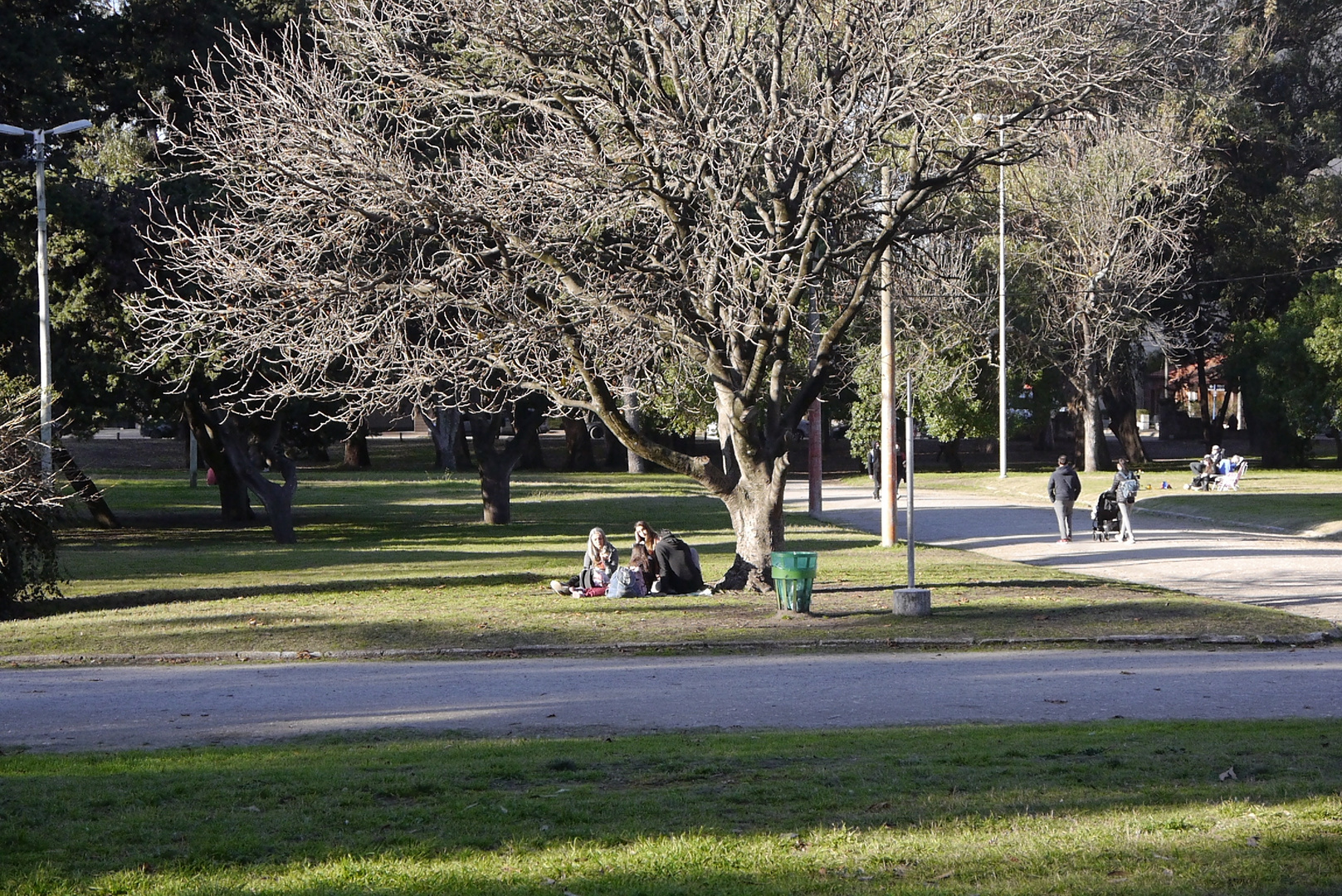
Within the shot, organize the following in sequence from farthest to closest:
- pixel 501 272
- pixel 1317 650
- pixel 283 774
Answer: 1. pixel 501 272
2. pixel 1317 650
3. pixel 283 774

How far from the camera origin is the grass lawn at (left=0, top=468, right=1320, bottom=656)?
14250 mm

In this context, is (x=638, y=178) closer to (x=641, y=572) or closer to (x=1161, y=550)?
(x=641, y=572)

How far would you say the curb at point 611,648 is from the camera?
13375mm

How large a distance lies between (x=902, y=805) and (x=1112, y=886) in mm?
1418

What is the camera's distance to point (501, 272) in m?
15.8

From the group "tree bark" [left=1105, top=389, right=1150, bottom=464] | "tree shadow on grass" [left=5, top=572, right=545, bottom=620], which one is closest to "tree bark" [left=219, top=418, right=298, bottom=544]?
"tree shadow on grass" [left=5, top=572, right=545, bottom=620]

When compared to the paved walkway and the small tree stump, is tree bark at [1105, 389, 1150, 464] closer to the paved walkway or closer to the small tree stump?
the paved walkway

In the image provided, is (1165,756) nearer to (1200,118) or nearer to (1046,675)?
(1046,675)

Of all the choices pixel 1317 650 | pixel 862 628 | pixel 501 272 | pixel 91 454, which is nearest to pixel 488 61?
pixel 501 272

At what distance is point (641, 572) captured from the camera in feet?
58.0

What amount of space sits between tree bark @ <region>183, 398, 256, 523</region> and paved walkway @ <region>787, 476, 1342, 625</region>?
14.5 m

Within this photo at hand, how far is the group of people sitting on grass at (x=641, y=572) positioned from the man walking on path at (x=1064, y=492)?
34.1ft

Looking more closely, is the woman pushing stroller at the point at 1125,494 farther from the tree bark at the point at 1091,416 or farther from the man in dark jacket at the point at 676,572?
the tree bark at the point at 1091,416

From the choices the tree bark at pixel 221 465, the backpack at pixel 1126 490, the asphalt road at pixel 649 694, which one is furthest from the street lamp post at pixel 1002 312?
→ the asphalt road at pixel 649 694
